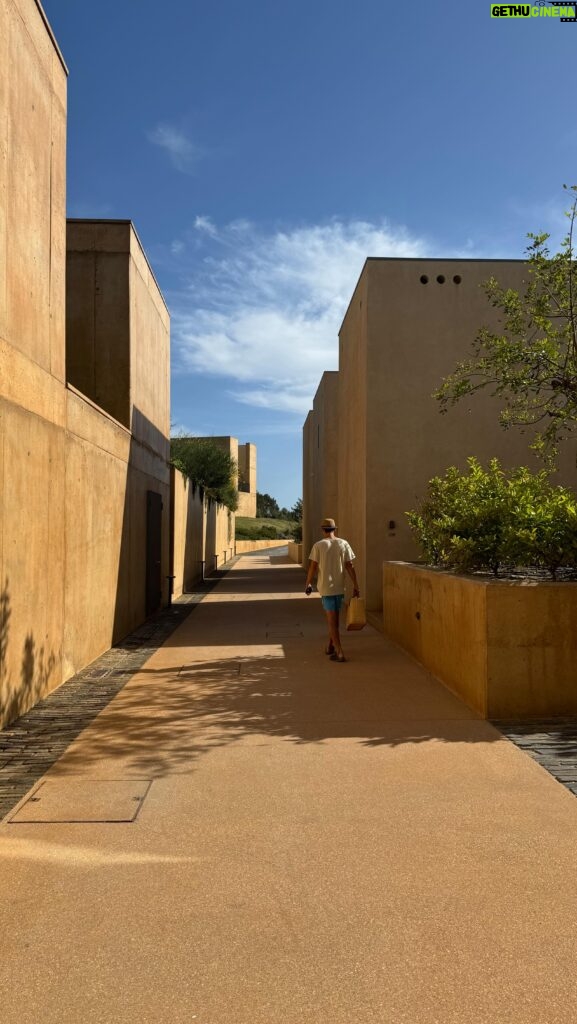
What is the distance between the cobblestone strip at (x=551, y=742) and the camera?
4598 millimetres

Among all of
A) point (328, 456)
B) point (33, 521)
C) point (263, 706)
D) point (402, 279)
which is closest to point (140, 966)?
point (263, 706)

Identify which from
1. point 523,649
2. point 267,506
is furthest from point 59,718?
point 267,506

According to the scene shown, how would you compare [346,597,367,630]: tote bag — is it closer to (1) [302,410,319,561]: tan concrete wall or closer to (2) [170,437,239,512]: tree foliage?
(1) [302,410,319,561]: tan concrete wall

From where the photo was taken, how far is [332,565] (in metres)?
8.52

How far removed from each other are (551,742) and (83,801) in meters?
3.17

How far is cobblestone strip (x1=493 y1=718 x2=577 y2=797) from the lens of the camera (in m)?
4.60

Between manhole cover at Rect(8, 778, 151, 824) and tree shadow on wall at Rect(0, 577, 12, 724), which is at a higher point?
tree shadow on wall at Rect(0, 577, 12, 724)

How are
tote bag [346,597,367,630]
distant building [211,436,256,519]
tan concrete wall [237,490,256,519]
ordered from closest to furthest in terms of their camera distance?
Answer: 1. tote bag [346,597,367,630]
2. distant building [211,436,256,519]
3. tan concrete wall [237,490,256,519]

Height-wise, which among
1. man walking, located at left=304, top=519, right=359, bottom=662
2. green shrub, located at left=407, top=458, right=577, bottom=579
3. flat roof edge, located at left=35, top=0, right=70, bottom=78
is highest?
flat roof edge, located at left=35, top=0, right=70, bottom=78

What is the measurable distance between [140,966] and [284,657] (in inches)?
248

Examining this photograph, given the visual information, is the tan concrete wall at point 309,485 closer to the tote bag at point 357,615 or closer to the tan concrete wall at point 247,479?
the tote bag at point 357,615

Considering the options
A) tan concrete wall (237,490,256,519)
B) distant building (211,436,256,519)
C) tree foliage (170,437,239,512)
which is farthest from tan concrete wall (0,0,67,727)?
tan concrete wall (237,490,256,519)

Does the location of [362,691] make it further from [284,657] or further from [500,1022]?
[500,1022]

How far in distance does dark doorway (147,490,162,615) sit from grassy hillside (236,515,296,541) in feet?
154
